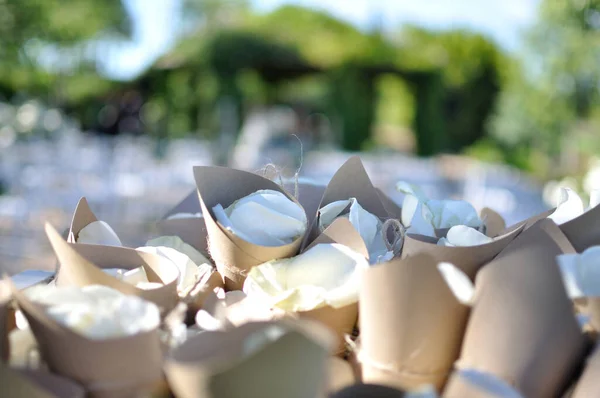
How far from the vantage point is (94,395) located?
532 mm

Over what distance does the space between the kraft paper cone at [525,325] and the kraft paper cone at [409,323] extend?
3 centimetres

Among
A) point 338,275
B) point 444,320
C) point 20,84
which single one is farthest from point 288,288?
point 20,84

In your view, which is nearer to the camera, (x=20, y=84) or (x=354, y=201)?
(x=354, y=201)

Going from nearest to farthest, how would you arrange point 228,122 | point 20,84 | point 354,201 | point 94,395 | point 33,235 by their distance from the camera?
point 94,395, point 354,201, point 33,235, point 228,122, point 20,84

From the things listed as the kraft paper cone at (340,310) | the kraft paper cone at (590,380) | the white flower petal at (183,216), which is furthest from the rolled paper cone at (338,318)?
the white flower petal at (183,216)

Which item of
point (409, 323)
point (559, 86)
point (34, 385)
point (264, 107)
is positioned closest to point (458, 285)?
point (409, 323)

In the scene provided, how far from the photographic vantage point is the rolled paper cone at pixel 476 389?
19.7 inches

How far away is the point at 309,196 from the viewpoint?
944 millimetres

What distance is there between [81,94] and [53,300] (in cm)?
1648

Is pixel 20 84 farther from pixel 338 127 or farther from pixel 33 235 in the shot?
pixel 33 235

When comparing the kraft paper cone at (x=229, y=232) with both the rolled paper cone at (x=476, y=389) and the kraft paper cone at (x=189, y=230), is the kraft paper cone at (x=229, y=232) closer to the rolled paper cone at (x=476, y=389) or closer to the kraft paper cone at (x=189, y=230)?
the kraft paper cone at (x=189, y=230)

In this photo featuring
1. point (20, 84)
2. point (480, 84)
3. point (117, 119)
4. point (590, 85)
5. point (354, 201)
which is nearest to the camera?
point (354, 201)

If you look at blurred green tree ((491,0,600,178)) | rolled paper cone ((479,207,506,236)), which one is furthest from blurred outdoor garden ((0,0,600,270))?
rolled paper cone ((479,207,506,236))

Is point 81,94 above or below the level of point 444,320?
below
